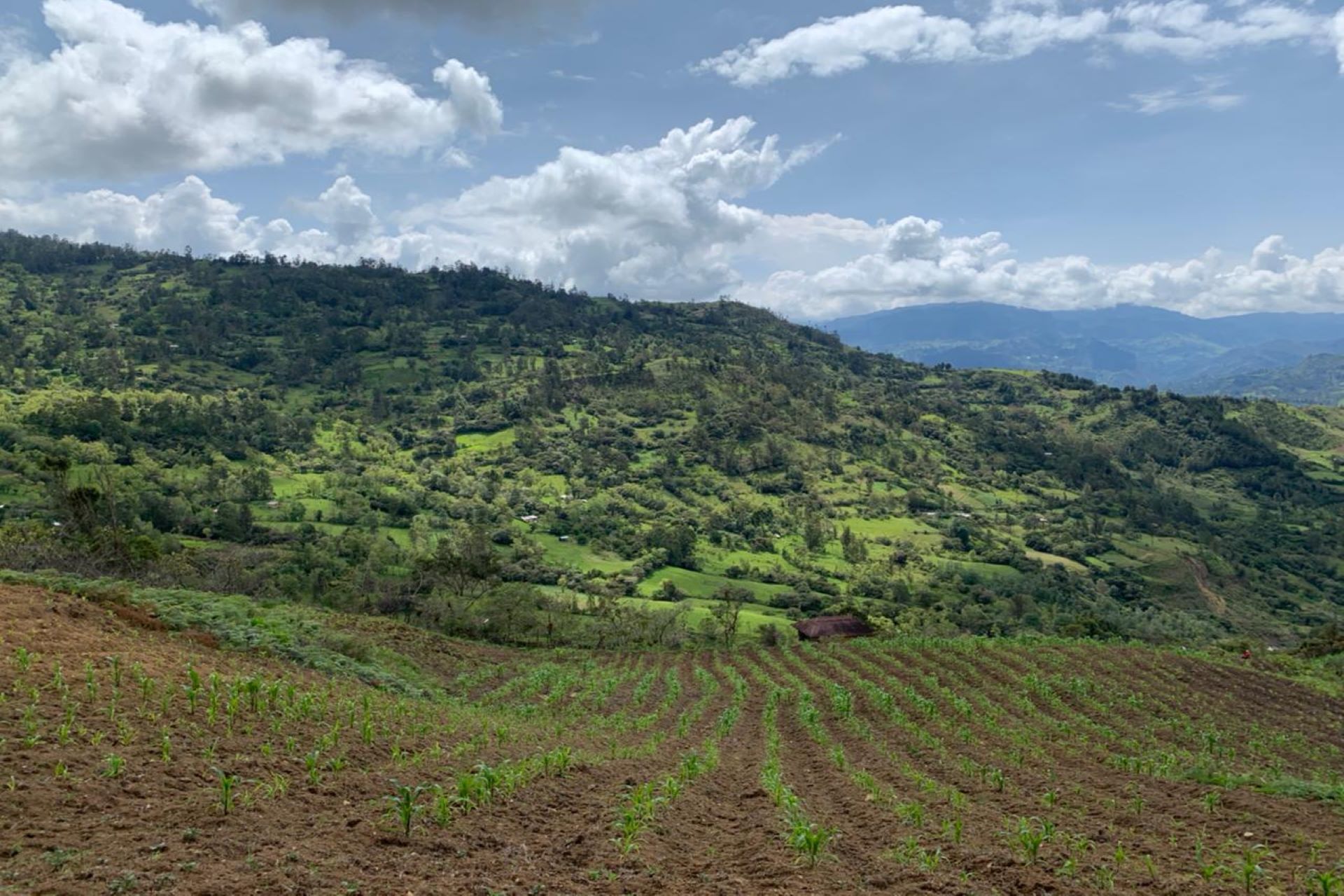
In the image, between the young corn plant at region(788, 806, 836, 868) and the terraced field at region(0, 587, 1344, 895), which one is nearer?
the terraced field at region(0, 587, 1344, 895)

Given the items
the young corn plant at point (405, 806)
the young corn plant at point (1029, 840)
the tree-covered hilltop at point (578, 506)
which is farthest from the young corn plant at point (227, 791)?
the tree-covered hilltop at point (578, 506)

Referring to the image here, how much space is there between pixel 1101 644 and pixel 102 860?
48035mm

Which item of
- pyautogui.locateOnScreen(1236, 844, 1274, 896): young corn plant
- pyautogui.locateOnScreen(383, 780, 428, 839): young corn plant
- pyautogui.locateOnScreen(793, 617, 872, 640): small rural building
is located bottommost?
pyautogui.locateOnScreen(793, 617, 872, 640): small rural building

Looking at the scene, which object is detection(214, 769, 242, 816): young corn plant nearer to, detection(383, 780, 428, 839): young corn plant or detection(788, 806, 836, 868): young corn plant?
detection(383, 780, 428, 839): young corn plant

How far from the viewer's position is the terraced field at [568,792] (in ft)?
28.1

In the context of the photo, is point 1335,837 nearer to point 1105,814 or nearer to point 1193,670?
point 1105,814

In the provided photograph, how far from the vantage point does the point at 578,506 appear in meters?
129

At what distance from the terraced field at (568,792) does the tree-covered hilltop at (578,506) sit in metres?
30.7

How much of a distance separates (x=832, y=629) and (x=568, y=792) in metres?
59.1

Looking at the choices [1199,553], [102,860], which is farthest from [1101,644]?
[1199,553]

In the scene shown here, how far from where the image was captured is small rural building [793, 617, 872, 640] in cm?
6731

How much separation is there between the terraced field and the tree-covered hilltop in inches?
1208

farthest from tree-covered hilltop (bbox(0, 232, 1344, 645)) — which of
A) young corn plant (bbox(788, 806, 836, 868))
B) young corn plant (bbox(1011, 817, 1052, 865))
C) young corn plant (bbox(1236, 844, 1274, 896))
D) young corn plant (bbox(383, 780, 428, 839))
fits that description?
young corn plant (bbox(1236, 844, 1274, 896))

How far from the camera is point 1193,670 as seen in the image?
3359 cm
